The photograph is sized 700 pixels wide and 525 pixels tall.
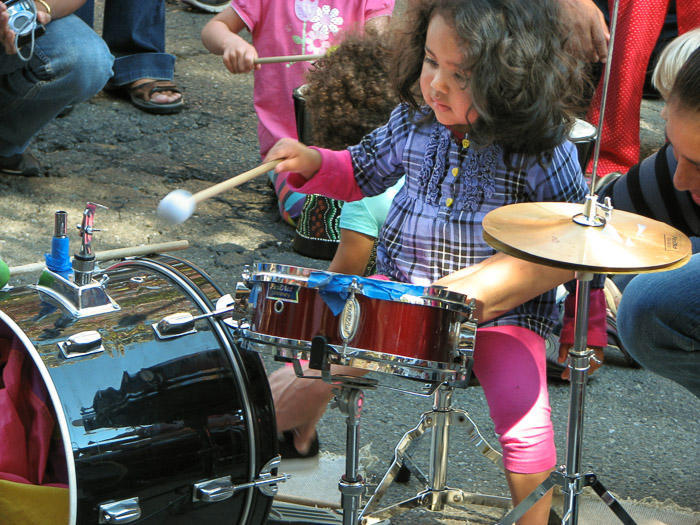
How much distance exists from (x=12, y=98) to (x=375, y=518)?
2.16 meters

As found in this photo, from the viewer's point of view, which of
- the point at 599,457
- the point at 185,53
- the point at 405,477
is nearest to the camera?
the point at 405,477

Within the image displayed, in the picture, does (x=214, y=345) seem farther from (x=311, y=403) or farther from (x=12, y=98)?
(x=12, y=98)

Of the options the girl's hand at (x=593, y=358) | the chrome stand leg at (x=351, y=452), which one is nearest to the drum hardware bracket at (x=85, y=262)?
the chrome stand leg at (x=351, y=452)

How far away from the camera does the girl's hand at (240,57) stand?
3070 mm

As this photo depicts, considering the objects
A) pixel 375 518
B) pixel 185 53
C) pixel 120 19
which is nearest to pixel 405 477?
pixel 375 518

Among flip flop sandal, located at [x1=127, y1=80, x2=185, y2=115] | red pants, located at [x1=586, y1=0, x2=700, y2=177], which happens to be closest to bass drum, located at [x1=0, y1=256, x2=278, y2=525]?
red pants, located at [x1=586, y1=0, x2=700, y2=177]

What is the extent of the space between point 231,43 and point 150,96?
111 centimetres

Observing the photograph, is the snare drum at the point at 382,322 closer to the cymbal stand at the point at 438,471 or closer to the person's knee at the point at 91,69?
the cymbal stand at the point at 438,471

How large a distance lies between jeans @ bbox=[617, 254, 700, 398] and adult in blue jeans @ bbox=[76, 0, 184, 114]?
8.91 feet

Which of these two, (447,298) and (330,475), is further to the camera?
(330,475)

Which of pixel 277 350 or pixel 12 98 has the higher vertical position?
pixel 12 98

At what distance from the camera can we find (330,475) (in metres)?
2.10

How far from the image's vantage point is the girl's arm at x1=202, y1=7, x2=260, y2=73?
3076mm

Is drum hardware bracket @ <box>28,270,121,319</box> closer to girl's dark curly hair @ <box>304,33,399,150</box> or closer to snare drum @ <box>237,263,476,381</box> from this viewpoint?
snare drum @ <box>237,263,476,381</box>
